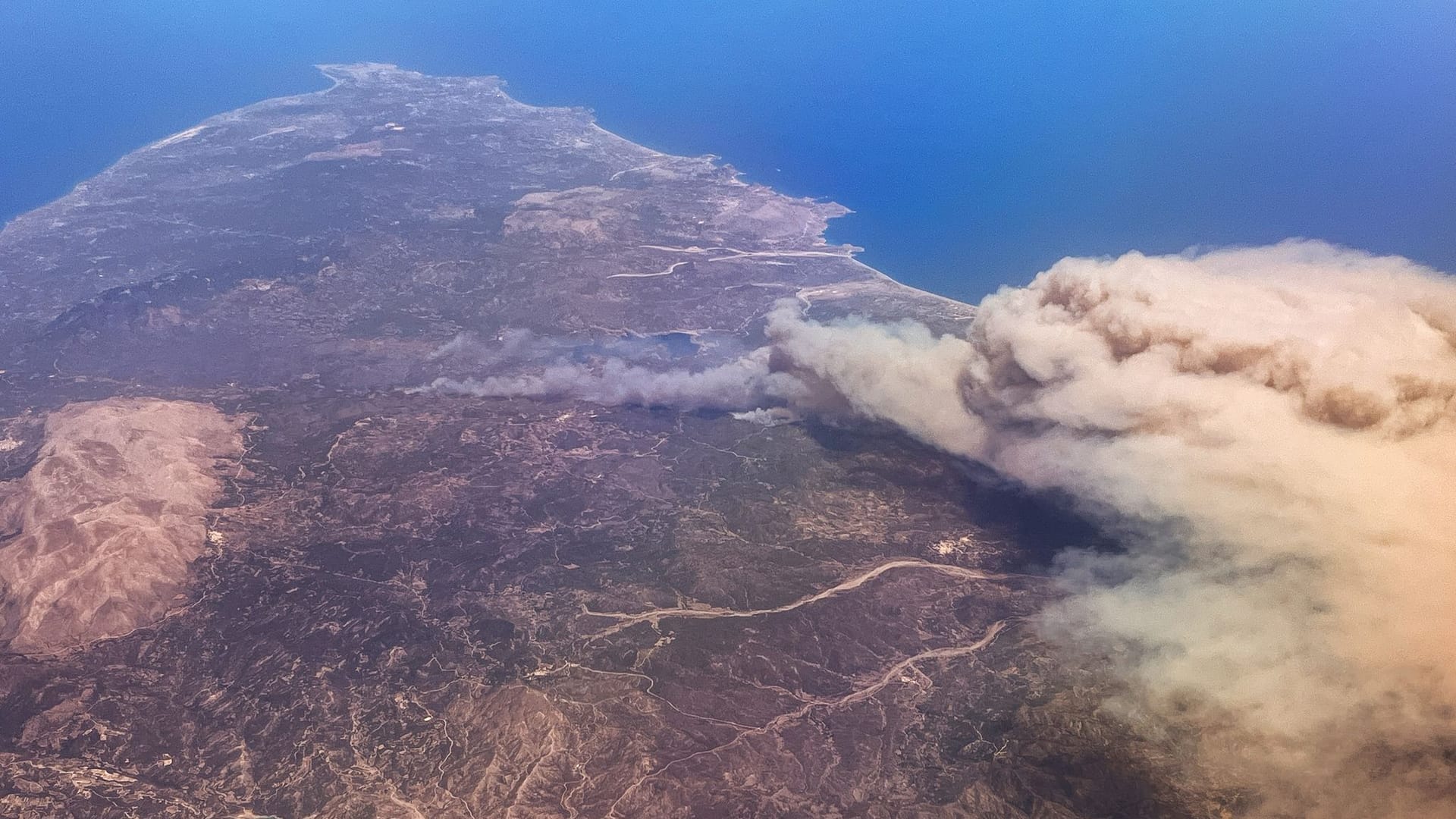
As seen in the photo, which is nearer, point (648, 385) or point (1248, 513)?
point (1248, 513)

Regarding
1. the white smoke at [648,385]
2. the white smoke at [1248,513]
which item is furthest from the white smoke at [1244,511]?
the white smoke at [648,385]

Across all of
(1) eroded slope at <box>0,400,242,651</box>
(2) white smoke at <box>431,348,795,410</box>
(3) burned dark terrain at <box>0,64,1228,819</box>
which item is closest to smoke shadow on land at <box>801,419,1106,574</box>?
(3) burned dark terrain at <box>0,64,1228,819</box>

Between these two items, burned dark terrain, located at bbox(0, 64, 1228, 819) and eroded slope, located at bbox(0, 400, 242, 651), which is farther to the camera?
eroded slope, located at bbox(0, 400, 242, 651)

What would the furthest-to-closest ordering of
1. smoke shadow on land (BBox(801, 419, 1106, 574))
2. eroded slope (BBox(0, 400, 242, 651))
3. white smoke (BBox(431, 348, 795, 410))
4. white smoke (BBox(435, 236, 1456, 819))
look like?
white smoke (BBox(431, 348, 795, 410)) < smoke shadow on land (BBox(801, 419, 1106, 574)) < eroded slope (BBox(0, 400, 242, 651)) < white smoke (BBox(435, 236, 1456, 819))

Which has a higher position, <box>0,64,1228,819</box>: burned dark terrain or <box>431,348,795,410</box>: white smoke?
<box>431,348,795,410</box>: white smoke

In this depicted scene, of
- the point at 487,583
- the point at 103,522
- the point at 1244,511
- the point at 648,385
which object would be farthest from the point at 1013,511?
the point at 103,522

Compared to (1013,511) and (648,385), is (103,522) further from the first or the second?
(1013,511)

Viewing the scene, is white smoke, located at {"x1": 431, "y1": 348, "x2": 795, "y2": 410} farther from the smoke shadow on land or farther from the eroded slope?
the eroded slope
